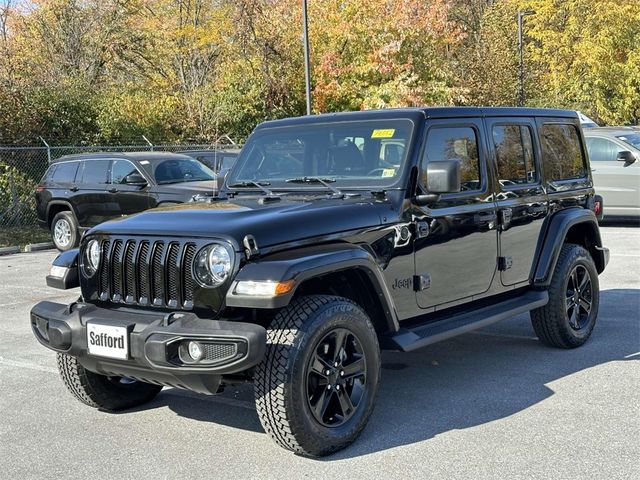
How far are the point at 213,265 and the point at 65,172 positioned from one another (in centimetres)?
1109

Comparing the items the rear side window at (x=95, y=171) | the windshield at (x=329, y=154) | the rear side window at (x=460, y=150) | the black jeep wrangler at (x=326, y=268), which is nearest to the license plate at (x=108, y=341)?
the black jeep wrangler at (x=326, y=268)

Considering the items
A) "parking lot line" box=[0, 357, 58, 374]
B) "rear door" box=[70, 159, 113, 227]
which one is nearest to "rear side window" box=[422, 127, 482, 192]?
"parking lot line" box=[0, 357, 58, 374]

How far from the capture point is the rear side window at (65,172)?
14227mm

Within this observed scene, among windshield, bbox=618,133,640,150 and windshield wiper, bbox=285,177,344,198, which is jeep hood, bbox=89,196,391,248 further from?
windshield, bbox=618,133,640,150

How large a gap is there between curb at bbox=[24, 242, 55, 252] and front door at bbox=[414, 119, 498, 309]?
1120cm

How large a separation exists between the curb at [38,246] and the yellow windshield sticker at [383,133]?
11.1 m

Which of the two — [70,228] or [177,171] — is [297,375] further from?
[70,228]

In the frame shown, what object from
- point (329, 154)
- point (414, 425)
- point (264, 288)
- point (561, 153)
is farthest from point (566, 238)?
point (264, 288)

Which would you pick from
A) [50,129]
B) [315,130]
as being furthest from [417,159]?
[50,129]

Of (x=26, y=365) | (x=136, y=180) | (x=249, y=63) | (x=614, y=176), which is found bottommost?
(x=26, y=365)

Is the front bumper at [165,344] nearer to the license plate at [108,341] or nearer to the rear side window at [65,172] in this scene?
the license plate at [108,341]

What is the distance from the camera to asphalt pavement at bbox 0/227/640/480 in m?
4.13

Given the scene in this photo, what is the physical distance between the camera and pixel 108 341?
13.8ft

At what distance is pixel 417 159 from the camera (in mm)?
5098
